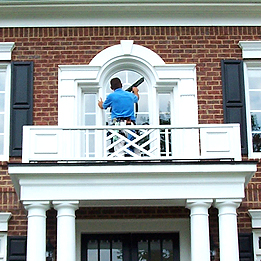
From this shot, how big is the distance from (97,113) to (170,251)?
2.84 metres

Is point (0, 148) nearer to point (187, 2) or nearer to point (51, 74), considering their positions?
point (51, 74)

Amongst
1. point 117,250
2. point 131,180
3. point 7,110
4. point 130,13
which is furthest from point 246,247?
point 7,110

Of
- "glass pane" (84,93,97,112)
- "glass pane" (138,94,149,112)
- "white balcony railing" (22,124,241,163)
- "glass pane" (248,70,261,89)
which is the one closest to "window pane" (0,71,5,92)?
"glass pane" (84,93,97,112)

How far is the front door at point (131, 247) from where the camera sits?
12.8 m

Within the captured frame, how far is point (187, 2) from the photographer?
13523 mm

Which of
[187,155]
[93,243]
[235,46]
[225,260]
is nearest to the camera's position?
[225,260]

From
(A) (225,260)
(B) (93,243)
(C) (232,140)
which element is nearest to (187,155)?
(C) (232,140)

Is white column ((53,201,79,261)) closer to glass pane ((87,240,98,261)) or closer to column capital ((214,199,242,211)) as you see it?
glass pane ((87,240,98,261))

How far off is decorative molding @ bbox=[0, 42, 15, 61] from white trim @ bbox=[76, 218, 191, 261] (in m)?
3.35

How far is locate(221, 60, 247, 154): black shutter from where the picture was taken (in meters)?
13.2

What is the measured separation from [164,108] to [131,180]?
280cm

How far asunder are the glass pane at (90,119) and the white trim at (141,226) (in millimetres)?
1859

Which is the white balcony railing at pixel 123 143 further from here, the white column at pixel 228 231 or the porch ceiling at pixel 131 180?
the white column at pixel 228 231

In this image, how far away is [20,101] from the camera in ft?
43.5
